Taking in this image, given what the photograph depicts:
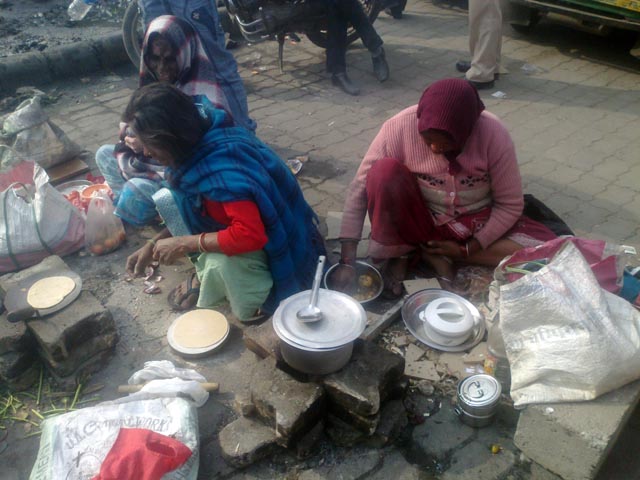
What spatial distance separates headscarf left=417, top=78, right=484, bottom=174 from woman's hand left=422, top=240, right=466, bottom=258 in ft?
1.83

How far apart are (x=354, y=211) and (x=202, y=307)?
955mm

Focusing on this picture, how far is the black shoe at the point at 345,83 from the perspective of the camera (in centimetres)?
523

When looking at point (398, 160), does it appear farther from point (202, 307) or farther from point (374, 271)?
point (202, 307)

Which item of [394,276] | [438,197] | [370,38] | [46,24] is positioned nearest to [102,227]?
A: [394,276]

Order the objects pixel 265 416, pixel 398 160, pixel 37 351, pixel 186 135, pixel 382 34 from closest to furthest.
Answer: pixel 265 416 → pixel 186 135 → pixel 37 351 → pixel 398 160 → pixel 382 34

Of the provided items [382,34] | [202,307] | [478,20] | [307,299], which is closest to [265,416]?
[307,299]

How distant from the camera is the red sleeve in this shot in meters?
2.44

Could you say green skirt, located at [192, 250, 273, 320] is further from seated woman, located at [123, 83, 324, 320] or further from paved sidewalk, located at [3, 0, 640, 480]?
paved sidewalk, located at [3, 0, 640, 480]

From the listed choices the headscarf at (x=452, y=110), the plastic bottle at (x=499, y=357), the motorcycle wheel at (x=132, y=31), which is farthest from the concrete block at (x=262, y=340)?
the motorcycle wheel at (x=132, y=31)

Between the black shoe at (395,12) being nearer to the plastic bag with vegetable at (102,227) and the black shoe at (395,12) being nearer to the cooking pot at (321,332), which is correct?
the plastic bag with vegetable at (102,227)

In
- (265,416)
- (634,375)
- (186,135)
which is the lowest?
(265,416)

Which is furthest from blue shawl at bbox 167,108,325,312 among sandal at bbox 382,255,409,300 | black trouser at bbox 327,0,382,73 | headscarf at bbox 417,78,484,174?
black trouser at bbox 327,0,382,73

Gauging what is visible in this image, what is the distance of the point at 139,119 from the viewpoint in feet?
7.50

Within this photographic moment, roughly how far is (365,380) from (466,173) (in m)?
1.20
